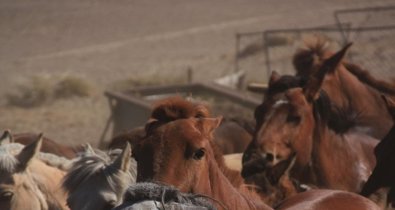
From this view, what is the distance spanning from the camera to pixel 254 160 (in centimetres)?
579

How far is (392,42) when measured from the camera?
816 inches

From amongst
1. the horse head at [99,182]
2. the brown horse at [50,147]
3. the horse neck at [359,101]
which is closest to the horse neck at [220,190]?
the horse head at [99,182]

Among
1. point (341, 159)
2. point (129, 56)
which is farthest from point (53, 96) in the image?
point (341, 159)

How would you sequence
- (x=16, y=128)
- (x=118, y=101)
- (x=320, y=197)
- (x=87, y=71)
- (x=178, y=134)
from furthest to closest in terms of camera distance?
1. (x=87, y=71)
2. (x=16, y=128)
3. (x=118, y=101)
4. (x=320, y=197)
5. (x=178, y=134)

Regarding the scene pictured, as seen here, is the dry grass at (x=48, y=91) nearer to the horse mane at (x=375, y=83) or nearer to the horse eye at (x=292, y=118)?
the horse mane at (x=375, y=83)

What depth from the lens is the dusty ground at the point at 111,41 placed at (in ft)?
63.8

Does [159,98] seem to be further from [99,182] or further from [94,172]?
[99,182]

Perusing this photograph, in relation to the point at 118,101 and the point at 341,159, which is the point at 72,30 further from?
the point at 341,159

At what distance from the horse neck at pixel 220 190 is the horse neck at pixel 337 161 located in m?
2.47

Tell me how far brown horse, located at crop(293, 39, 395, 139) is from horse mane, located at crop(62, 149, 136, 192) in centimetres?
190

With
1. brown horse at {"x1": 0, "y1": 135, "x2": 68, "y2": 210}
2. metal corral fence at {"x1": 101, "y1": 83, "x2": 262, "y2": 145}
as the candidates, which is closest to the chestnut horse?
brown horse at {"x1": 0, "y1": 135, "x2": 68, "y2": 210}

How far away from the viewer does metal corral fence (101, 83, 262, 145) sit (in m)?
12.2

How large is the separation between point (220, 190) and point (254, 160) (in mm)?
2136

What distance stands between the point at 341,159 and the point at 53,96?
1568 cm
